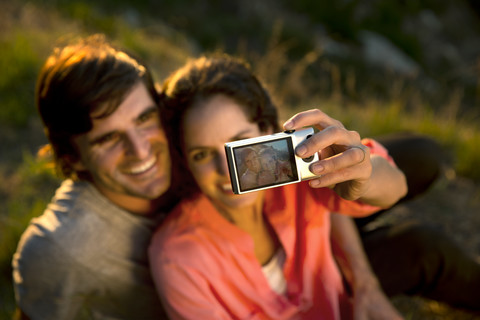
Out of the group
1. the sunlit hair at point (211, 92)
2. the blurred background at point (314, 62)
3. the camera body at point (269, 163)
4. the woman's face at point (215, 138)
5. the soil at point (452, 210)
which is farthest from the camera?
the blurred background at point (314, 62)

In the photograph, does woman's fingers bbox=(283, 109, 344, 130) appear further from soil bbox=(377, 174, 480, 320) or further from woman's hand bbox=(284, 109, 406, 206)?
soil bbox=(377, 174, 480, 320)

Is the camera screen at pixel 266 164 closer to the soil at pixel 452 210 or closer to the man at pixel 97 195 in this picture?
the man at pixel 97 195

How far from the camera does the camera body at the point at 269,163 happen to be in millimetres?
1256

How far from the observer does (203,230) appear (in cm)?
177

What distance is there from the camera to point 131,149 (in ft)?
6.19

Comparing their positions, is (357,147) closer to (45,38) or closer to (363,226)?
(363,226)

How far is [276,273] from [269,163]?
2.47 feet

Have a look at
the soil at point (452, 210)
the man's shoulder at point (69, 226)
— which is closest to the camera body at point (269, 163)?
the man's shoulder at point (69, 226)

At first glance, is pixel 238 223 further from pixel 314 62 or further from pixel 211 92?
pixel 314 62

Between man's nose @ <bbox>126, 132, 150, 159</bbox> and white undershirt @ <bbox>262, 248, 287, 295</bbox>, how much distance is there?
72 cm

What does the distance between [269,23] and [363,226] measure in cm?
866

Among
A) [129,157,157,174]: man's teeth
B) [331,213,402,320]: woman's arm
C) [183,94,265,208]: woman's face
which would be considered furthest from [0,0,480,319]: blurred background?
[183,94,265,208]: woman's face

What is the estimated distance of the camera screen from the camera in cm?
126

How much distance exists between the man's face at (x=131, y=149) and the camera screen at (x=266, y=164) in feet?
2.45
